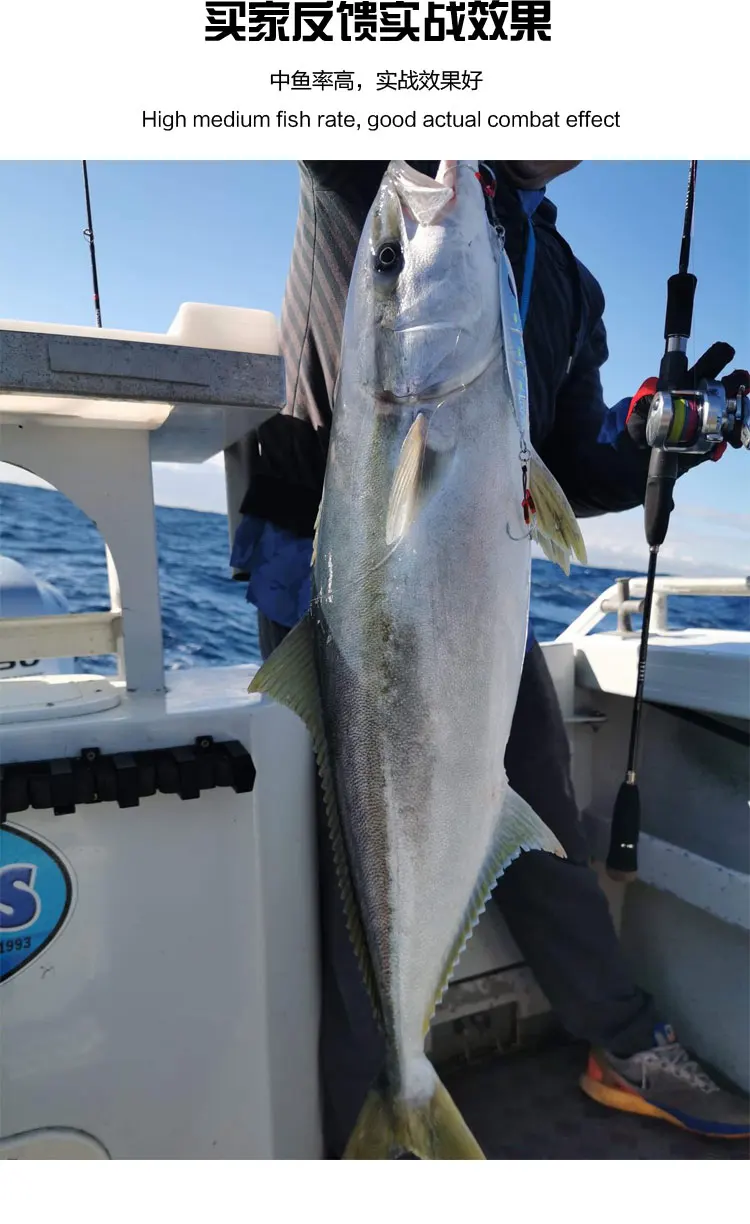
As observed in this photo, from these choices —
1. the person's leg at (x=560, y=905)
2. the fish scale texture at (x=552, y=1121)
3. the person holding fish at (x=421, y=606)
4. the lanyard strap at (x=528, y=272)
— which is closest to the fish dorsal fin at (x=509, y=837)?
the person holding fish at (x=421, y=606)

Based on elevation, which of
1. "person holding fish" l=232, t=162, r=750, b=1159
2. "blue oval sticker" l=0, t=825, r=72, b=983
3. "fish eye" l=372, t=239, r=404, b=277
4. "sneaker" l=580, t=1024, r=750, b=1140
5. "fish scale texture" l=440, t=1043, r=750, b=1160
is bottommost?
"fish scale texture" l=440, t=1043, r=750, b=1160

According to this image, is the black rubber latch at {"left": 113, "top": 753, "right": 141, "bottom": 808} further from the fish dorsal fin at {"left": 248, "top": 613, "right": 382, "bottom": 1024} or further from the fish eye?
the fish eye

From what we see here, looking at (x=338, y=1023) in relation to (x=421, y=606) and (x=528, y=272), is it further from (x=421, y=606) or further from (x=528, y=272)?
(x=528, y=272)

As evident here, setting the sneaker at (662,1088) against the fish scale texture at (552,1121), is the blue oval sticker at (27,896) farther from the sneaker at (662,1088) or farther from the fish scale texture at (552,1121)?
the sneaker at (662,1088)

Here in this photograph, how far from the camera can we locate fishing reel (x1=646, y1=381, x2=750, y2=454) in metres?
1.41

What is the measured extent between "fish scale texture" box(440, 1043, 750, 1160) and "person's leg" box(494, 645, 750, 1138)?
0.15 feet

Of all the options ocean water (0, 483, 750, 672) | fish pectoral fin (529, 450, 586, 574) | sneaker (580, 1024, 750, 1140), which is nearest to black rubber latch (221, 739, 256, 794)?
fish pectoral fin (529, 450, 586, 574)

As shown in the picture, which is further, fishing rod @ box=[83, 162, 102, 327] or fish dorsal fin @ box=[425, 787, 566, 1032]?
fishing rod @ box=[83, 162, 102, 327]

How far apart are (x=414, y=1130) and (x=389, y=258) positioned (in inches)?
51.8

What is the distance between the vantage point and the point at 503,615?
3.25ft

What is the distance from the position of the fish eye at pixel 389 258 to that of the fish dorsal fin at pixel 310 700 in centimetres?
50

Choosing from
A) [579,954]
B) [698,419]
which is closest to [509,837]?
[698,419]

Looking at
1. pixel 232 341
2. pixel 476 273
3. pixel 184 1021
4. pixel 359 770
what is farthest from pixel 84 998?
pixel 476 273

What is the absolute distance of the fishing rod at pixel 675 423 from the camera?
1.42m
